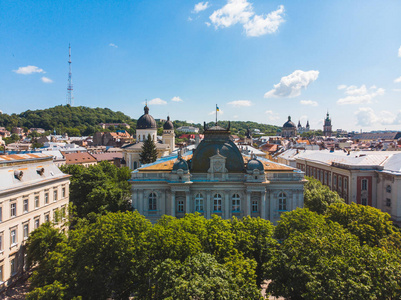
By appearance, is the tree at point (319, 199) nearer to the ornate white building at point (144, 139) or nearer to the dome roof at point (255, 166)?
the dome roof at point (255, 166)

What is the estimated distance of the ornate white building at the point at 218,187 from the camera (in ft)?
132

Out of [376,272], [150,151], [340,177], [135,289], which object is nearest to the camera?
[376,272]

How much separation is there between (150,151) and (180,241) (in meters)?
64.3

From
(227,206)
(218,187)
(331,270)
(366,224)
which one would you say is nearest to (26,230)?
(218,187)

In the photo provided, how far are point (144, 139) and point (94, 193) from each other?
179 ft

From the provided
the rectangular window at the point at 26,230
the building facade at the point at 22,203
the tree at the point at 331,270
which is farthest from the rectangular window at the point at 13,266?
the tree at the point at 331,270

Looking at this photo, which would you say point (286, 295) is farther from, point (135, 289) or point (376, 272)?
point (135, 289)

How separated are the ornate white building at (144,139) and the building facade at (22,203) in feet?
169

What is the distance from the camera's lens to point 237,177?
40.8 metres

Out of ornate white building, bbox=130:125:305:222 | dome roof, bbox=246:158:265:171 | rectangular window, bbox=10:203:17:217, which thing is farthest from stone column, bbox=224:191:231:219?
rectangular window, bbox=10:203:17:217

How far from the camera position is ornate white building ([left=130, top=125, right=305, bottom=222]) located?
132ft

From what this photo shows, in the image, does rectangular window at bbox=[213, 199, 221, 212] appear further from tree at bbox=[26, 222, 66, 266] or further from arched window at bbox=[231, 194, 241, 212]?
tree at bbox=[26, 222, 66, 266]

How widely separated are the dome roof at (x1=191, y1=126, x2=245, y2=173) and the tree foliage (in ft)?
50.1

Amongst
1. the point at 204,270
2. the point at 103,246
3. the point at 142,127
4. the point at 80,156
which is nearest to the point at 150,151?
the point at 142,127
